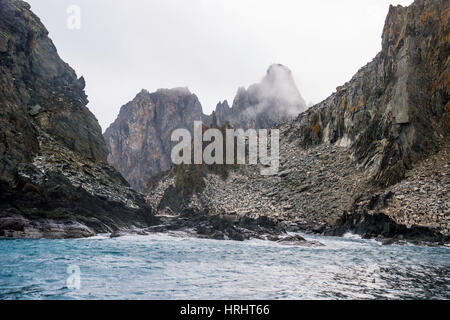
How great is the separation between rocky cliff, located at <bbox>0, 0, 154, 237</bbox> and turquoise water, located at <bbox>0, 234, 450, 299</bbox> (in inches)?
513

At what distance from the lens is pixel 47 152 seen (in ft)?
149

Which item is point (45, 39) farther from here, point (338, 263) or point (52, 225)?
point (338, 263)

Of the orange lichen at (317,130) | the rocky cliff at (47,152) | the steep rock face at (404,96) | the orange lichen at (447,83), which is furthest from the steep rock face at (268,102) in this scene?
the orange lichen at (447,83)

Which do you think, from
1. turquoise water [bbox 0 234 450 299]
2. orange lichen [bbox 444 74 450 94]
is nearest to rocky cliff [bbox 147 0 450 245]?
orange lichen [bbox 444 74 450 94]

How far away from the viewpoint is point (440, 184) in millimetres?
38688

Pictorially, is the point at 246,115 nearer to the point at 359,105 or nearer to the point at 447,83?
the point at 359,105

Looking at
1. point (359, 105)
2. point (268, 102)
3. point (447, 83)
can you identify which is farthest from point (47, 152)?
point (268, 102)

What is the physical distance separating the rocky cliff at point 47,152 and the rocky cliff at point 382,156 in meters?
20.5

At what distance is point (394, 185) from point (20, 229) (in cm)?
4397

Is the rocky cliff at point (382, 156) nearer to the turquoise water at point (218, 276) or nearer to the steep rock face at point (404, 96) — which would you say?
the steep rock face at point (404, 96)

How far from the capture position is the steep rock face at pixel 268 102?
158m

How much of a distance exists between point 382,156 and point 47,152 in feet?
161

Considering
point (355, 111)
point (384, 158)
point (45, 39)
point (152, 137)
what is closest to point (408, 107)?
point (384, 158)

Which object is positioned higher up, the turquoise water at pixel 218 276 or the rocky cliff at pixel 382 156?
the rocky cliff at pixel 382 156
